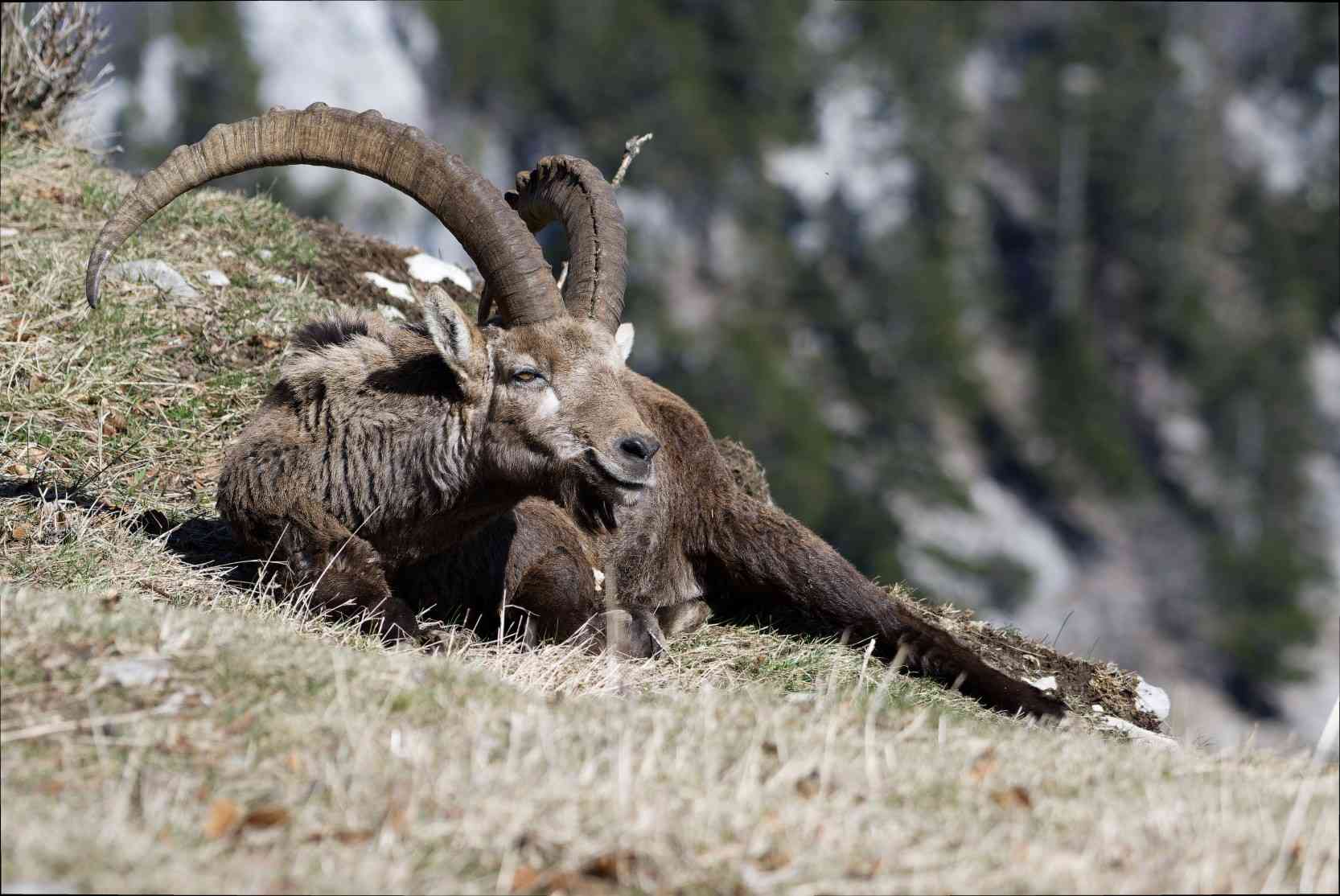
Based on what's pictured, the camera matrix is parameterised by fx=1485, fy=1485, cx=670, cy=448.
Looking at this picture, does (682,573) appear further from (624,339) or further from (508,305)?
(508,305)

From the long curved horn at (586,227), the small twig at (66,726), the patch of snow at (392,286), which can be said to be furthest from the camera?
the patch of snow at (392,286)

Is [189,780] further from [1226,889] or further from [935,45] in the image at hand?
[935,45]

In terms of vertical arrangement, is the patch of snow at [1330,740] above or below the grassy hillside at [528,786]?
above

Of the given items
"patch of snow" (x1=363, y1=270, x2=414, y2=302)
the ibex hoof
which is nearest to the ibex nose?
the ibex hoof

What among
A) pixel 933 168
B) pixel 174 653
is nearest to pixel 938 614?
pixel 174 653

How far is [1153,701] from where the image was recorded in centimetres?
813

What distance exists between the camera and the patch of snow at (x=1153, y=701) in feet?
26.4

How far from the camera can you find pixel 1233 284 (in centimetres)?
10575

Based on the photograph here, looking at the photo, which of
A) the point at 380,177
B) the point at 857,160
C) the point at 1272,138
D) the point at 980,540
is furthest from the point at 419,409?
the point at 1272,138

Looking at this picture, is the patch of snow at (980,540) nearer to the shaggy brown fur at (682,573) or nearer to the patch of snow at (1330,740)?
the shaggy brown fur at (682,573)

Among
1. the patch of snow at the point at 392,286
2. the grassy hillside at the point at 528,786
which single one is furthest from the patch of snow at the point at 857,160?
the grassy hillside at the point at 528,786

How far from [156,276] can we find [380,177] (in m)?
3.69

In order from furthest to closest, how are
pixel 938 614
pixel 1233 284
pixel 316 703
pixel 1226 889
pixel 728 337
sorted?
pixel 1233 284, pixel 728 337, pixel 938 614, pixel 316 703, pixel 1226 889

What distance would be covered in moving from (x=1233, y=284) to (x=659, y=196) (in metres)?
50.8
